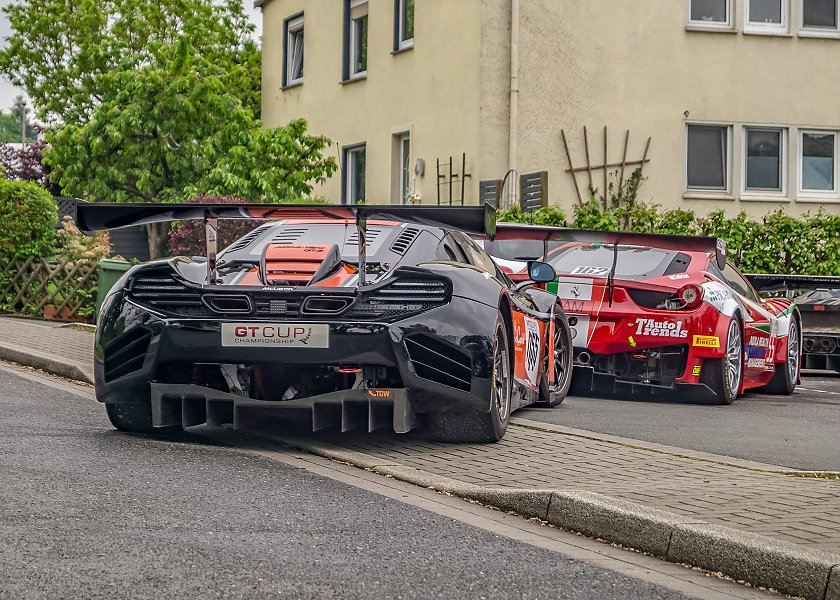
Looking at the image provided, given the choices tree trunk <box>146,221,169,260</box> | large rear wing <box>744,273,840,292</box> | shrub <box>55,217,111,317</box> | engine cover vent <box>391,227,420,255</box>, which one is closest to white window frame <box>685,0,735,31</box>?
large rear wing <box>744,273,840,292</box>

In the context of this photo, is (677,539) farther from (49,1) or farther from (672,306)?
(49,1)

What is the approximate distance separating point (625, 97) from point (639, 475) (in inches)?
684

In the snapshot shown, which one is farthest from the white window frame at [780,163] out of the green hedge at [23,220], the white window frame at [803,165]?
the green hedge at [23,220]

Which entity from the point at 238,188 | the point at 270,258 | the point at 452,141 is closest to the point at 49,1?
the point at 238,188

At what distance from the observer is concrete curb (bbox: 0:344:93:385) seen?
12.2 metres

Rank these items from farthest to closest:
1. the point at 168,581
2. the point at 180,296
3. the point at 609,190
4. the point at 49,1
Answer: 1. the point at 49,1
2. the point at 609,190
3. the point at 180,296
4. the point at 168,581

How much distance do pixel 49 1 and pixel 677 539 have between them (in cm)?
4617

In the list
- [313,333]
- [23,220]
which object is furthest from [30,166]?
[313,333]

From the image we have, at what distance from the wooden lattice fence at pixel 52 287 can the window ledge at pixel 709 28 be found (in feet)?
33.9

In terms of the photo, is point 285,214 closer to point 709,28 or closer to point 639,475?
point 639,475

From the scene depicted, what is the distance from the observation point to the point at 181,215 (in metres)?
8.34

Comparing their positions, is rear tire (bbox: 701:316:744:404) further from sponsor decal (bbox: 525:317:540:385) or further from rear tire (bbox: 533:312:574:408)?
sponsor decal (bbox: 525:317:540:385)

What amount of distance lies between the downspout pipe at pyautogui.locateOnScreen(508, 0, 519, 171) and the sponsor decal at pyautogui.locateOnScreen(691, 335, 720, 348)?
11784 millimetres

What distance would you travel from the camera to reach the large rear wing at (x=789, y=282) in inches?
606
